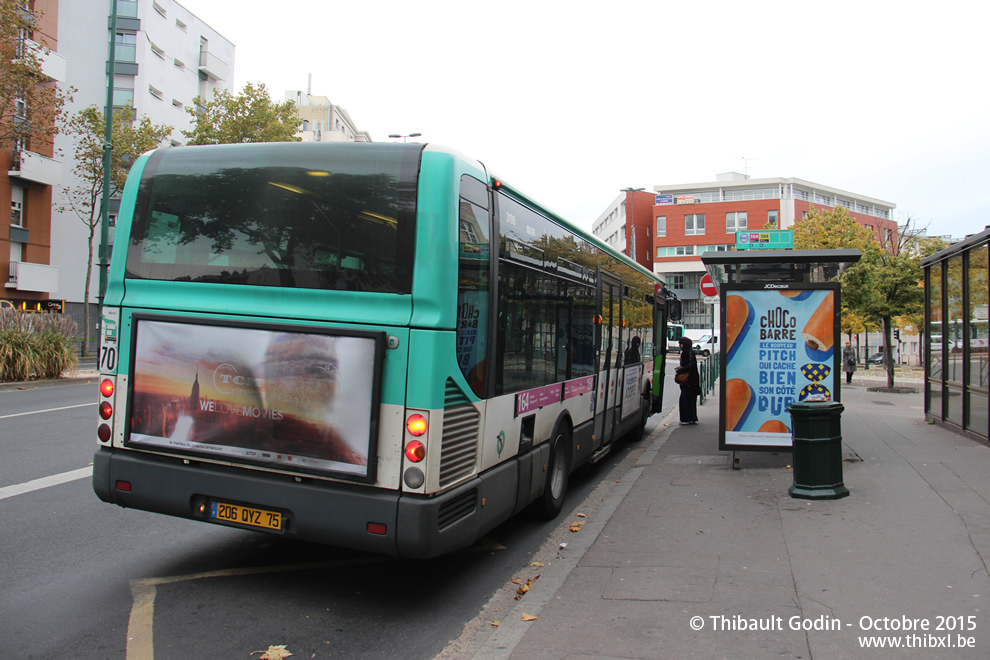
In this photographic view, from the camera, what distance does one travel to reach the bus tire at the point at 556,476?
6.46m

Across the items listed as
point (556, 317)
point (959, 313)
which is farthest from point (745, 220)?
point (556, 317)

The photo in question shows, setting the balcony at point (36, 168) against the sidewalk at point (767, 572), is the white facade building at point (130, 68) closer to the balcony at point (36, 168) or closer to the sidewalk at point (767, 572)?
the balcony at point (36, 168)

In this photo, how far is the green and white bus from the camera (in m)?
4.16

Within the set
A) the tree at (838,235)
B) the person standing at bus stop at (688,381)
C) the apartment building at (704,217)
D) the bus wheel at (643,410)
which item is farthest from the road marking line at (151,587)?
the apartment building at (704,217)

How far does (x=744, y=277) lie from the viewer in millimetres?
11039

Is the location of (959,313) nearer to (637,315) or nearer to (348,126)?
(637,315)

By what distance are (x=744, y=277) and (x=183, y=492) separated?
29.6ft

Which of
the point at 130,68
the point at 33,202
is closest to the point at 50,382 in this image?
the point at 33,202

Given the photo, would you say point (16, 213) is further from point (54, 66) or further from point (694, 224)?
point (694, 224)

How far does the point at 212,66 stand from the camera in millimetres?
49031

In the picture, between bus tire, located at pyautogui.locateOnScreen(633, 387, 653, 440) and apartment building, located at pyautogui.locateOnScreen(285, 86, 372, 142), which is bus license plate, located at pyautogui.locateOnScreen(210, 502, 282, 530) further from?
apartment building, located at pyautogui.locateOnScreen(285, 86, 372, 142)

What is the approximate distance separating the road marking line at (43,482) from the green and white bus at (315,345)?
278cm

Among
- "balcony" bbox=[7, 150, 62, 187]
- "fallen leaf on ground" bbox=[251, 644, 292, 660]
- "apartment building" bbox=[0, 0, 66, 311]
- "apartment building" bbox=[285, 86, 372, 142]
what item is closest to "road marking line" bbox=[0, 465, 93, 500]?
"fallen leaf on ground" bbox=[251, 644, 292, 660]

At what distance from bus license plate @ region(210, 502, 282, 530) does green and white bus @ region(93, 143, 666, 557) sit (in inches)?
0.4
